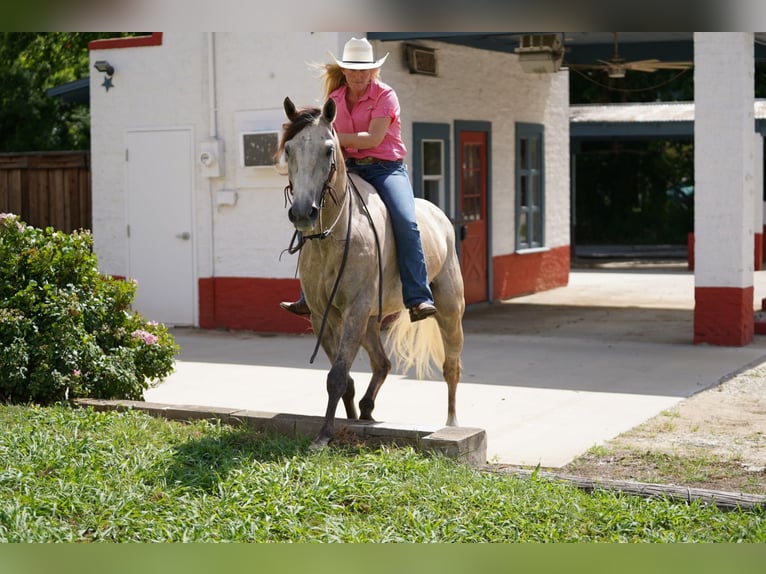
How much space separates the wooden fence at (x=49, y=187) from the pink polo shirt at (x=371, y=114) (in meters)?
8.65

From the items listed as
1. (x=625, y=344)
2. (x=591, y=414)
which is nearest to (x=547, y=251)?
(x=625, y=344)

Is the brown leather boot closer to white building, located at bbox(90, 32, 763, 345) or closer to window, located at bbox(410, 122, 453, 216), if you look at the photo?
white building, located at bbox(90, 32, 763, 345)

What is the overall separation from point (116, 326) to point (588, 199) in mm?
23187

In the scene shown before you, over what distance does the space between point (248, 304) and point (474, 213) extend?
144 inches

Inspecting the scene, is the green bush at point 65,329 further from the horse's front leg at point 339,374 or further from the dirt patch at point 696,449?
the dirt patch at point 696,449

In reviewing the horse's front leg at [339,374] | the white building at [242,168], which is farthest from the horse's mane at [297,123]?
the white building at [242,168]

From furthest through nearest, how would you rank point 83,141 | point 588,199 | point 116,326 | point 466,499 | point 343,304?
point 588,199, point 83,141, point 116,326, point 343,304, point 466,499

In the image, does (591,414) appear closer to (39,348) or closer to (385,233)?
(385,233)

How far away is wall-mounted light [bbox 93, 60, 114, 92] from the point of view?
13820mm

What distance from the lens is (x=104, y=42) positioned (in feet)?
45.2

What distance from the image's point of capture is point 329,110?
19.7 feet

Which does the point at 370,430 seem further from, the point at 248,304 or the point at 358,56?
the point at 248,304

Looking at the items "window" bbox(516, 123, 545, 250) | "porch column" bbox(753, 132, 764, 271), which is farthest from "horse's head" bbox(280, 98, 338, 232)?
"porch column" bbox(753, 132, 764, 271)

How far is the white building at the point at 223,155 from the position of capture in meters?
12.9
